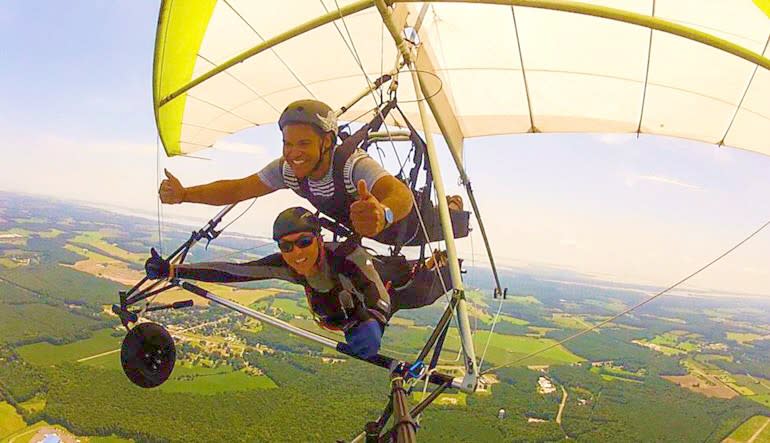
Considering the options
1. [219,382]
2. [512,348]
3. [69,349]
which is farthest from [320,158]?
[69,349]

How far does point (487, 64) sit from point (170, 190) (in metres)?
1.41

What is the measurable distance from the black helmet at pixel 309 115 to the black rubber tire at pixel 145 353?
3.25ft

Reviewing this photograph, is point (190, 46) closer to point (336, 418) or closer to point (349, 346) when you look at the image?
point (349, 346)

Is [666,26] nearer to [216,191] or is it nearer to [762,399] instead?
[216,191]

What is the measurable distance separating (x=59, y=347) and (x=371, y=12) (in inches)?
837

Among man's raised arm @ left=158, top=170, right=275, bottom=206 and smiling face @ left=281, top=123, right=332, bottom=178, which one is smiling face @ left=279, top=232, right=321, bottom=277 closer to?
smiling face @ left=281, top=123, right=332, bottom=178

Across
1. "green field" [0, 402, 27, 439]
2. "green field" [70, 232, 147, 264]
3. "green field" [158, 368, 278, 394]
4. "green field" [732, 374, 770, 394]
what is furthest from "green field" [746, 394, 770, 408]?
"green field" [0, 402, 27, 439]

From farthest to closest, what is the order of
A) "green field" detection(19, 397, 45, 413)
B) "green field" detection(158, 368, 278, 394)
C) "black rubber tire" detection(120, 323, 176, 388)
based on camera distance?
"green field" detection(19, 397, 45, 413) → "green field" detection(158, 368, 278, 394) → "black rubber tire" detection(120, 323, 176, 388)

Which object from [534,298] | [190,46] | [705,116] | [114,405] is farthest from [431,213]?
[114,405]

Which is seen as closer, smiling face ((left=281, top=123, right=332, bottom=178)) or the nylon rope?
smiling face ((left=281, top=123, right=332, bottom=178))

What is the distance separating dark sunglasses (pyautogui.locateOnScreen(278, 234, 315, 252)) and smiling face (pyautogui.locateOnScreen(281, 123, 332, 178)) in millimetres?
236

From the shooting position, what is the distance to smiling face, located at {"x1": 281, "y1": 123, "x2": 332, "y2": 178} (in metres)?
1.33

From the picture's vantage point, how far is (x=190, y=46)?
6.16 ft

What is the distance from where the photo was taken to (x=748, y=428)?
1906 centimetres
